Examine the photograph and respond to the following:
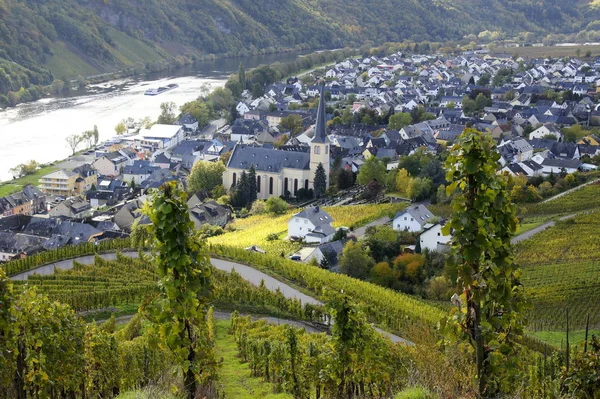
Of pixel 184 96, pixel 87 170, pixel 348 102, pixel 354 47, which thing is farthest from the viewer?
pixel 354 47

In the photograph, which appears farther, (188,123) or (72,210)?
(188,123)

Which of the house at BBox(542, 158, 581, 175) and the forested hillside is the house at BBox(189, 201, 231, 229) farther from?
the forested hillside

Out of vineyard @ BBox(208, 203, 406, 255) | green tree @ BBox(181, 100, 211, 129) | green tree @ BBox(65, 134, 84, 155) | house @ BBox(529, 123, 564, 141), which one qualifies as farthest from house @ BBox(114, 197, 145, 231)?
house @ BBox(529, 123, 564, 141)

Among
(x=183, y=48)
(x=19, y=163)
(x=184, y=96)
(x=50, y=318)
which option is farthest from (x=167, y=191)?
(x=183, y=48)

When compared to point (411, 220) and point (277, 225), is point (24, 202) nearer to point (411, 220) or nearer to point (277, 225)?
point (277, 225)

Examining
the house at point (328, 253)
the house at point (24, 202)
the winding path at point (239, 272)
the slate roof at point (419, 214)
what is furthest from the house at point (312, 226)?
the house at point (24, 202)

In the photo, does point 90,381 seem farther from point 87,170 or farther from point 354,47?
point 354,47

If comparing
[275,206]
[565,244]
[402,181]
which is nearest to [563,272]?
[565,244]
